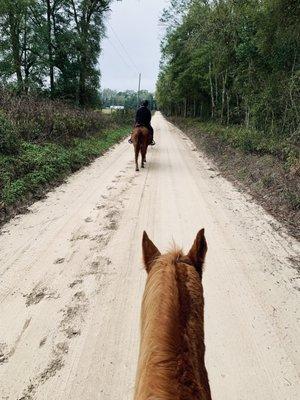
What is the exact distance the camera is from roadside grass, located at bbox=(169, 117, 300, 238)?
724 centimetres

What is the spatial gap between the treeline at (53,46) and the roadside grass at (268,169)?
16.1 metres

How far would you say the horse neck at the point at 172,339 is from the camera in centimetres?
120

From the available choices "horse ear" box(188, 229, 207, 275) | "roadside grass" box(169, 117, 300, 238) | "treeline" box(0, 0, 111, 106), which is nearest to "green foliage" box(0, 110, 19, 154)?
"roadside grass" box(169, 117, 300, 238)

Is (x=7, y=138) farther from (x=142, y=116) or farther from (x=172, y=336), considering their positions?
(x=172, y=336)

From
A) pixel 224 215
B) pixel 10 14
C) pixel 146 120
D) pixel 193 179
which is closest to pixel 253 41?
pixel 146 120

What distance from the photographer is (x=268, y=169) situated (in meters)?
9.65

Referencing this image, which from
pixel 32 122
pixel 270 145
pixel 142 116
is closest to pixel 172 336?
pixel 142 116

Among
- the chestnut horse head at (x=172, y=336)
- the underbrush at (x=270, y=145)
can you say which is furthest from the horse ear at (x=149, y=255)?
the underbrush at (x=270, y=145)

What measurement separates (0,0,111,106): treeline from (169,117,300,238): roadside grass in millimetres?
16077

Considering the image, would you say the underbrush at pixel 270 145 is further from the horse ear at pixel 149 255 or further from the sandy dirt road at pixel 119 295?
the horse ear at pixel 149 255

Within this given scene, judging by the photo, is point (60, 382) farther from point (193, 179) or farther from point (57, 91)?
point (57, 91)

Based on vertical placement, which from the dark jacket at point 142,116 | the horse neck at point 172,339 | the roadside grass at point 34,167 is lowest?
the roadside grass at point 34,167

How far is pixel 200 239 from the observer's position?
193 cm

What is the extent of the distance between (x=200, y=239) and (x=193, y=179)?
814 centimetres
